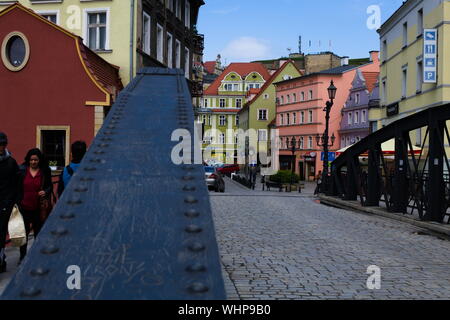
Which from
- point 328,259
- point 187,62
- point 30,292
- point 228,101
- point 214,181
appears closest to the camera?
point 30,292

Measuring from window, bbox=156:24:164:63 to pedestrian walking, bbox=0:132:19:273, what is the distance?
2430cm

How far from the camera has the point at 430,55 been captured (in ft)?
86.8

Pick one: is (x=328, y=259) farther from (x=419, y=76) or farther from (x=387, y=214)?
(x=419, y=76)

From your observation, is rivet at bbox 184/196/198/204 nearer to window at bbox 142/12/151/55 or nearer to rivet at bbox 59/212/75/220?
rivet at bbox 59/212/75/220

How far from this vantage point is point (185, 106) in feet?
13.5

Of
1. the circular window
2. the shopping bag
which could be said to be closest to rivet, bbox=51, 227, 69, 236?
the shopping bag

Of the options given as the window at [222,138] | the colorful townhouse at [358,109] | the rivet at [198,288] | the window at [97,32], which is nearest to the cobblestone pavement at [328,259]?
the rivet at [198,288]

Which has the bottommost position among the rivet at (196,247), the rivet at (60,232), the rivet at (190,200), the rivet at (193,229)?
the rivet at (196,247)

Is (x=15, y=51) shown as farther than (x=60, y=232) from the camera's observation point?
Yes

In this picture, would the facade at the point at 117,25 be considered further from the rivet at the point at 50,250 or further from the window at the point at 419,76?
the rivet at the point at 50,250

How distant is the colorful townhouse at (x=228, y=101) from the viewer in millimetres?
91562

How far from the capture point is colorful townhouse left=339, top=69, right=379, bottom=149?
52406 mm

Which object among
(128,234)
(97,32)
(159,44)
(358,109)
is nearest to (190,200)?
(128,234)

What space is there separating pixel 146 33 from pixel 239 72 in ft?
221
